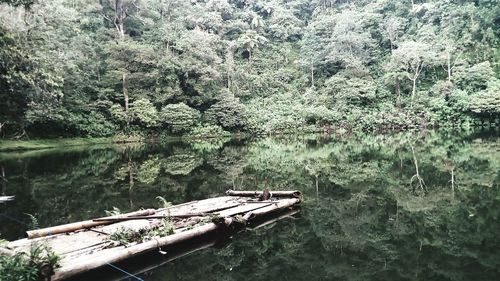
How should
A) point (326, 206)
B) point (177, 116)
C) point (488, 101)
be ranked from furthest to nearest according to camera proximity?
point (488, 101)
point (177, 116)
point (326, 206)

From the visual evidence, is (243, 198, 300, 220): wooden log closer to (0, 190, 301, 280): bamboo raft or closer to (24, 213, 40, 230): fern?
(0, 190, 301, 280): bamboo raft

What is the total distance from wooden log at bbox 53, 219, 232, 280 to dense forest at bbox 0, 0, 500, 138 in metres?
20.0

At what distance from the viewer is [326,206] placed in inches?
379

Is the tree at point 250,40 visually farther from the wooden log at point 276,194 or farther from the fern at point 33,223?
the fern at point 33,223

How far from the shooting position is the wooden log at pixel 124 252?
4.88 meters

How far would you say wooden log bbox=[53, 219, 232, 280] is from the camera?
4875 mm

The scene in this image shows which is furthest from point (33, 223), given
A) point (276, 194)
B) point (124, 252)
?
point (276, 194)

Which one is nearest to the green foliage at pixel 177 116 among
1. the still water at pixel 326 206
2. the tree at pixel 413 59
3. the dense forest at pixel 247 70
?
the dense forest at pixel 247 70

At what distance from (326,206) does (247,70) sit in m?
43.2

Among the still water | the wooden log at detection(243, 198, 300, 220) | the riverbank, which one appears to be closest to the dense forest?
the riverbank

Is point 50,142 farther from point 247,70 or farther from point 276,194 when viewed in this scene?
point 247,70

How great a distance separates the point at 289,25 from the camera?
6003cm

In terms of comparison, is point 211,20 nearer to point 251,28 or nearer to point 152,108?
point 251,28

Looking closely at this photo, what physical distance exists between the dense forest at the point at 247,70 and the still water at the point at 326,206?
41.3 ft
